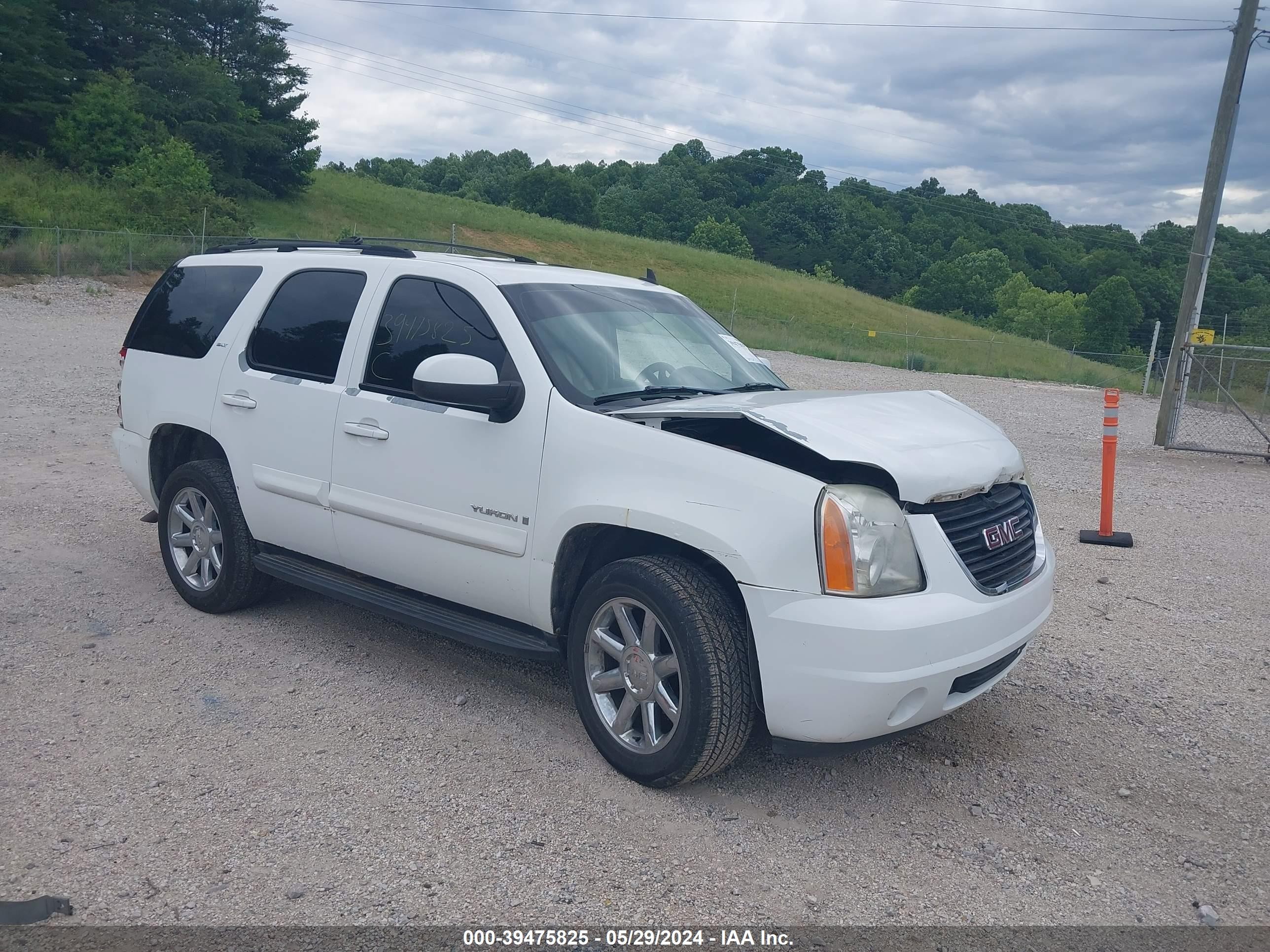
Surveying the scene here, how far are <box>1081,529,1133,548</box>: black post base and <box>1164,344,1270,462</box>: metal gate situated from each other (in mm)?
7051

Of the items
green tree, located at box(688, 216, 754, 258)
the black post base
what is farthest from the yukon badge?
green tree, located at box(688, 216, 754, 258)

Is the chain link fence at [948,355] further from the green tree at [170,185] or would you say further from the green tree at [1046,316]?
the green tree at [1046,316]

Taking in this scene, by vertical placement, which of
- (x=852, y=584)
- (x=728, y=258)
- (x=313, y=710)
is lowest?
(x=313, y=710)

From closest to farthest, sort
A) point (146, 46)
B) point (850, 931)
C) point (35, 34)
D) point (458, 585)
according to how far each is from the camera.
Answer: point (850, 931) → point (458, 585) → point (35, 34) → point (146, 46)

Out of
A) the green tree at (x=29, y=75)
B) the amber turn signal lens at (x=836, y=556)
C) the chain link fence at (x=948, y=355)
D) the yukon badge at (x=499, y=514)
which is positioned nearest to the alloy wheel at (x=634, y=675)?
the yukon badge at (x=499, y=514)

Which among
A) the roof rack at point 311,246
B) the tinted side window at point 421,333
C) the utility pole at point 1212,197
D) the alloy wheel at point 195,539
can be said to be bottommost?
the alloy wheel at point 195,539

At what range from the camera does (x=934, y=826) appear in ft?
→ 11.6

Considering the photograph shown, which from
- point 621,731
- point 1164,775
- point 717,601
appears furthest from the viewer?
point 1164,775

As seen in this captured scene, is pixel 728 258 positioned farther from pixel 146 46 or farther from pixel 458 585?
pixel 458 585

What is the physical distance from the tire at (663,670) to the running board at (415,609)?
0.23 metres

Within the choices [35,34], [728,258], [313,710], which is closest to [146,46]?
[35,34]

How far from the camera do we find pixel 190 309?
222 inches

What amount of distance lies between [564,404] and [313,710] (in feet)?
5.80

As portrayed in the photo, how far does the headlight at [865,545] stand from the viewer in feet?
10.7
